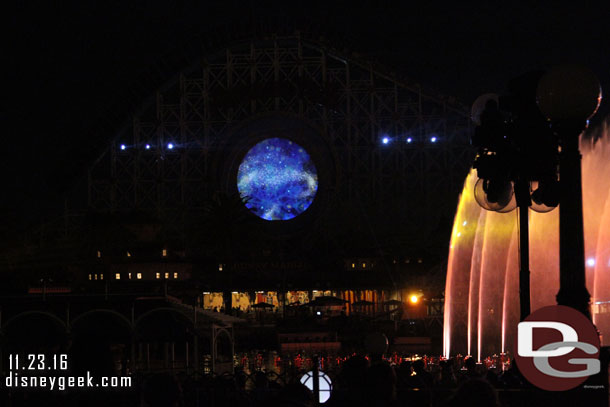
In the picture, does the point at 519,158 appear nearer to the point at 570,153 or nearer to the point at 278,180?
the point at 570,153

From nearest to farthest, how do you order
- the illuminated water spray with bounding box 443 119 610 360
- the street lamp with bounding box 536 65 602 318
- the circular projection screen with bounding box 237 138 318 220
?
the street lamp with bounding box 536 65 602 318 < the illuminated water spray with bounding box 443 119 610 360 < the circular projection screen with bounding box 237 138 318 220

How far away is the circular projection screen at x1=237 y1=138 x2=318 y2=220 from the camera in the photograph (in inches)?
2945

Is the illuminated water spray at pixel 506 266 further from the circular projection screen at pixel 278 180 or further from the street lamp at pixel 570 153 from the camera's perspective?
the circular projection screen at pixel 278 180

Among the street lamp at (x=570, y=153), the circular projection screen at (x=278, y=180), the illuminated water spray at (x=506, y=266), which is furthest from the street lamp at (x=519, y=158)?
the circular projection screen at (x=278, y=180)

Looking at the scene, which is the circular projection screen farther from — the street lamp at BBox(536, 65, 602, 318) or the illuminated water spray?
the street lamp at BBox(536, 65, 602, 318)

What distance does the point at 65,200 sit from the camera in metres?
70.2

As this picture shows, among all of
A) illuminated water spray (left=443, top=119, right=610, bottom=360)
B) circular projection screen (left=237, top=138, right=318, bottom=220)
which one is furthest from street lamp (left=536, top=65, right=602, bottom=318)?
circular projection screen (left=237, top=138, right=318, bottom=220)

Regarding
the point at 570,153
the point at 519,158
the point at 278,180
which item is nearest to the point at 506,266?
the point at 519,158

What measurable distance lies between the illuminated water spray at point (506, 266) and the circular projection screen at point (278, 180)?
1508 inches

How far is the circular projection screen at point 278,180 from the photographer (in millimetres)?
74812

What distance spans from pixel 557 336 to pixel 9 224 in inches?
2732

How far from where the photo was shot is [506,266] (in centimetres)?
3030

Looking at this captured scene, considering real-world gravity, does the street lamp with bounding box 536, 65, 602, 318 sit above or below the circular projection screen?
below

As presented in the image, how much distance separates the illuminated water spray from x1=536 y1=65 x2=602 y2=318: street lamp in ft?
44.1
